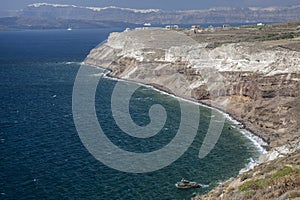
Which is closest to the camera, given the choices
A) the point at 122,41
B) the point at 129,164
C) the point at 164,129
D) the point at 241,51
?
the point at 129,164

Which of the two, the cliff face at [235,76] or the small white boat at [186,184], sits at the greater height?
the cliff face at [235,76]

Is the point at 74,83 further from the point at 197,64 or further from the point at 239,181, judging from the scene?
the point at 239,181

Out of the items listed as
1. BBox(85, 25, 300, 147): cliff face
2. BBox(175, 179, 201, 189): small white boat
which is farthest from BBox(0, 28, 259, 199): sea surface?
BBox(85, 25, 300, 147): cliff face

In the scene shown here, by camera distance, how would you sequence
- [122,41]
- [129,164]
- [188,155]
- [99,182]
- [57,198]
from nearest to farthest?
1. [57,198]
2. [99,182]
3. [129,164]
4. [188,155]
5. [122,41]

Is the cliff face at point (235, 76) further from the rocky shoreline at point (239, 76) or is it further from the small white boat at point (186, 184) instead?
the small white boat at point (186, 184)

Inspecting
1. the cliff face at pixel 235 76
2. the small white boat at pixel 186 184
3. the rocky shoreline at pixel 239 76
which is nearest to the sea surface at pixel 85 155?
the small white boat at pixel 186 184

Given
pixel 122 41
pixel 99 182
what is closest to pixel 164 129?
pixel 99 182

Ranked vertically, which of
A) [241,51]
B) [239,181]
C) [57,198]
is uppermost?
[241,51]

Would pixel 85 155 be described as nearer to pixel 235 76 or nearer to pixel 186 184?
pixel 186 184

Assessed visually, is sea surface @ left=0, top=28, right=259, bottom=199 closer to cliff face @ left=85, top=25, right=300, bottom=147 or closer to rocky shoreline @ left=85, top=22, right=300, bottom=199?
rocky shoreline @ left=85, top=22, right=300, bottom=199
